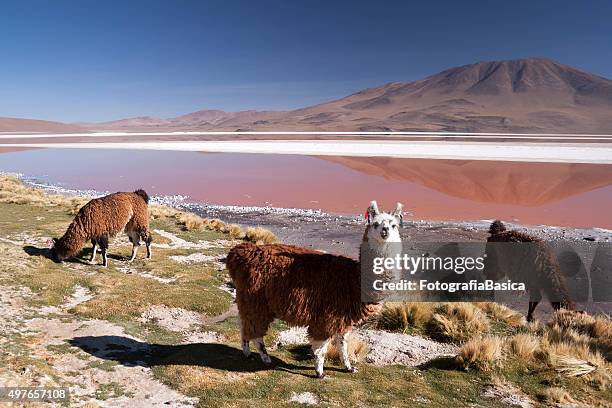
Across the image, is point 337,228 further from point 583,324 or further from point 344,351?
point 344,351

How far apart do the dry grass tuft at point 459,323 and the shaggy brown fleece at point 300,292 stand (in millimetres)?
3129

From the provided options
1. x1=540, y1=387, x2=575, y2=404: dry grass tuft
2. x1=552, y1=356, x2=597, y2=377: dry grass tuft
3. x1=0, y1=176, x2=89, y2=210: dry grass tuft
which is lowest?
x1=540, y1=387, x2=575, y2=404: dry grass tuft

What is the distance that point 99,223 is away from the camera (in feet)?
34.2

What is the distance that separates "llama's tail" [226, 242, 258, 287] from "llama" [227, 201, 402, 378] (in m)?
0.01

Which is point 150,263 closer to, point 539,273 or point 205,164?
point 539,273

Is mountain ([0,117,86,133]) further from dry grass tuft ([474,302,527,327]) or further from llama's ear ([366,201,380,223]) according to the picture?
llama's ear ([366,201,380,223])

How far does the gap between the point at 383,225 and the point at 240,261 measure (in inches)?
90.7

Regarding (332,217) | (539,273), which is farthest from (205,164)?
(539,273)

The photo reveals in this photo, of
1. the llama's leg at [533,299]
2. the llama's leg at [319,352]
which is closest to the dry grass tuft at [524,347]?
the llama's leg at [533,299]

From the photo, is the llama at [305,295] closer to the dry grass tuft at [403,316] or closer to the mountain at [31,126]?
the dry grass tuft at [403,316]

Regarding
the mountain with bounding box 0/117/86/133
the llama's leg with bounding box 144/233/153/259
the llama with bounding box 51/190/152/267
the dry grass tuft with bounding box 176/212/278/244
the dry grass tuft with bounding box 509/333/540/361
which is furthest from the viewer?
the mountain with bounding box 0/117/86/133

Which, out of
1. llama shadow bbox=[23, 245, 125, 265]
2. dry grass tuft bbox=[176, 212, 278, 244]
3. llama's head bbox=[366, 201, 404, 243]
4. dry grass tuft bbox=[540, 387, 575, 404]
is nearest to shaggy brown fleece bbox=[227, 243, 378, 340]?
llama's head bbox=[366, 201, 404, 243]

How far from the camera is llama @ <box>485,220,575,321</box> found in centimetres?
864

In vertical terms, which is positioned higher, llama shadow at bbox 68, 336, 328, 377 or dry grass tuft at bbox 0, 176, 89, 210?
dry grass tuft at bbox 0, 176, 89, 210
